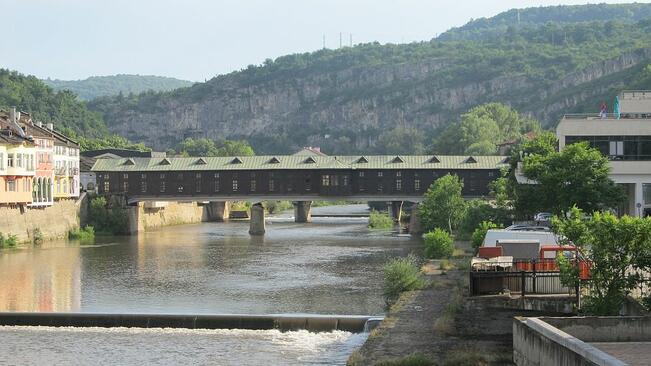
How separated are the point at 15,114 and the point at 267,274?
4025 cm

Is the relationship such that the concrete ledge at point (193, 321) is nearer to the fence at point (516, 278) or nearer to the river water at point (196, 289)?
the river water at point (196, 289)

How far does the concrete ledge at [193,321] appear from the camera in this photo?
34.2 metres

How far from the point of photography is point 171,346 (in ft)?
104

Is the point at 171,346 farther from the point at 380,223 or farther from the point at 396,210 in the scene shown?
the point at 396,210

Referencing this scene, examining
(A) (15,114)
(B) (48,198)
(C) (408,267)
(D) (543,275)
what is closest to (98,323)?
(C) (408,267)

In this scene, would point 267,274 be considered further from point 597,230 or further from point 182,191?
point 182,191

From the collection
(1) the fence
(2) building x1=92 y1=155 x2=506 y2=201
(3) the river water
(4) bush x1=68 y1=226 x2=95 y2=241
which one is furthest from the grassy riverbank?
(2) building x1=92 y1=155 x2=506 y2=201

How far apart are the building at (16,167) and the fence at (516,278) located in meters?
48.2

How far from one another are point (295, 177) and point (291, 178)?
13.8 inches

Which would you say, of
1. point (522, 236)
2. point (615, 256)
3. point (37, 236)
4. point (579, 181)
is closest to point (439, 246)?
point (579, 181)

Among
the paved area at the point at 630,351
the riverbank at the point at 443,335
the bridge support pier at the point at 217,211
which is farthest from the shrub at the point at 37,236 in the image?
the paved area at the point at 630,351

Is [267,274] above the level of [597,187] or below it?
below

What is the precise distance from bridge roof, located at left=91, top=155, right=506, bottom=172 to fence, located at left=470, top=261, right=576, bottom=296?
5896 centimetres

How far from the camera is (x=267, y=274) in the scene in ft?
171
